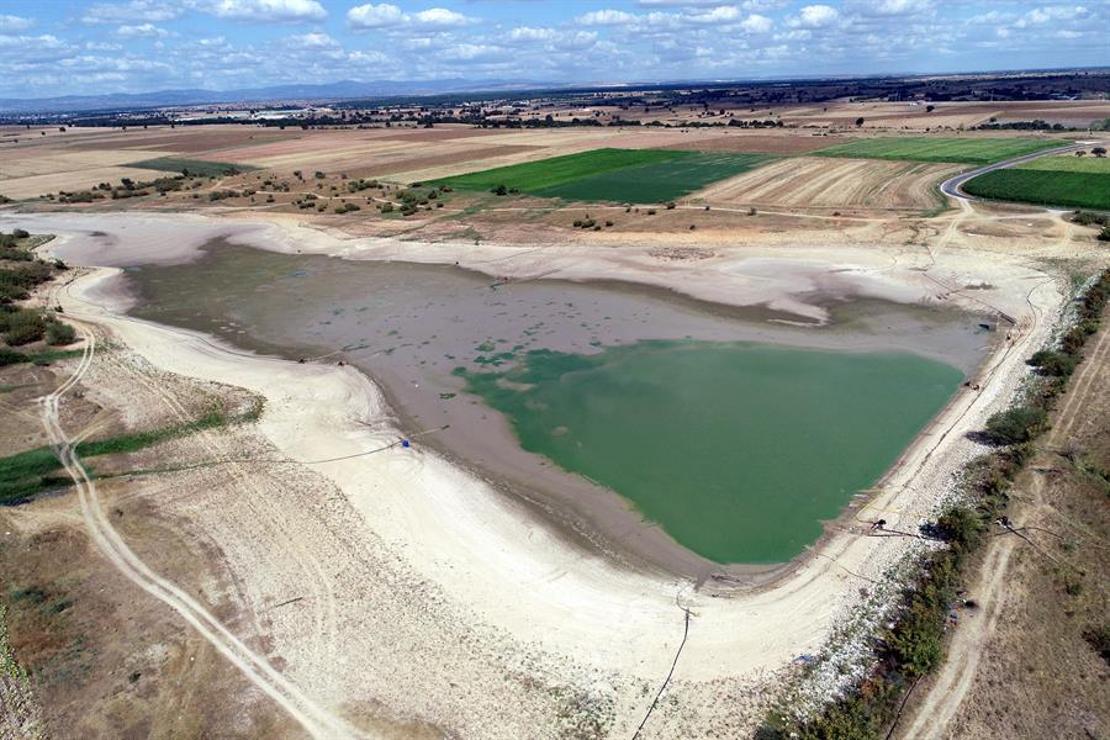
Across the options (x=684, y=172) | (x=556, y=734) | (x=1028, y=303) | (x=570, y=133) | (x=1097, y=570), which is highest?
(x=570, y=133)

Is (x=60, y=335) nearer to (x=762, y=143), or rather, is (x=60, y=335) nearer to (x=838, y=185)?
(x=838, y=185)

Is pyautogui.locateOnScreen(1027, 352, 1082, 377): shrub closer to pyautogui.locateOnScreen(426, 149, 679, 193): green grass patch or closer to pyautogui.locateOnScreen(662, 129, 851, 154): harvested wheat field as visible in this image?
pyautogui.locateOnScreen(426, 149, 679, 193): green grass patch

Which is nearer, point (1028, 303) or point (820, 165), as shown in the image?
point (1028, 303)

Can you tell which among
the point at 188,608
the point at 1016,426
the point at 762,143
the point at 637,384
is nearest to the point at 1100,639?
the point at 1016,426

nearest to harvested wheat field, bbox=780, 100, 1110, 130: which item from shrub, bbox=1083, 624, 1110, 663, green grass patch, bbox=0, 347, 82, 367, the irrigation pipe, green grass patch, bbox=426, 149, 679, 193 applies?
green grass patch, bbox=426, 149, 679, 193

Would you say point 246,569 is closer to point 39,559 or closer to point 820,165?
point 39,559

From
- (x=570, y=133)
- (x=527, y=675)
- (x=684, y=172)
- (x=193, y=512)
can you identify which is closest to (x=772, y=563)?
(x=527, y=675)

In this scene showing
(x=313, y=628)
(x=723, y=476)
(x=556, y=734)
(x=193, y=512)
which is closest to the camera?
(x=556, y=734)
